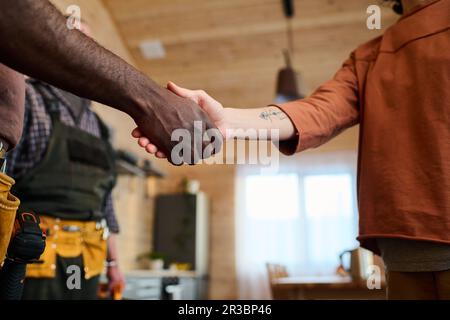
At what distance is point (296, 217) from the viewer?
18.4 feet

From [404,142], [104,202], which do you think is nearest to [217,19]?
[104,202]

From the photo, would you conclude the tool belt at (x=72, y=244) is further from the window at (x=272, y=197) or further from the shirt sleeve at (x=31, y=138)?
the window at (x=272, y=197)

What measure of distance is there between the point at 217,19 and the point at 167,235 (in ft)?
8.64

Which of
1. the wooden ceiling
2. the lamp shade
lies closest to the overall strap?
the lamp shade

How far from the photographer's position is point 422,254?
35.1 inches

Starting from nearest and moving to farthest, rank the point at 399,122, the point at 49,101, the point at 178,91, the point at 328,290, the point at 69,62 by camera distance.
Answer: the point at 69,62 < the point at 399,122 < the point at 178,91 < the point at 49,101 < the point at 328,290

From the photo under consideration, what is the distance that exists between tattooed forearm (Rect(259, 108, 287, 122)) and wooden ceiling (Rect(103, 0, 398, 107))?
3.59m

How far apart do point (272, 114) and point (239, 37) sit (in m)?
3.90

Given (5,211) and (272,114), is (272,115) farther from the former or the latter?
(5,211)

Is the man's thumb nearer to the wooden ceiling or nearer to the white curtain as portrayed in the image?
the wooden ceiling

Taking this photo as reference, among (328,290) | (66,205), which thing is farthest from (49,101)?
(328,290)

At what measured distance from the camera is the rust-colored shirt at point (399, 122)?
0.90m

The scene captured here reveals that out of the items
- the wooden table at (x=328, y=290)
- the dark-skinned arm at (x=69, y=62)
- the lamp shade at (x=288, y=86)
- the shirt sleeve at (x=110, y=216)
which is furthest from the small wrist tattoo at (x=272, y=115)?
the lamp shade at (x=288, y=86)

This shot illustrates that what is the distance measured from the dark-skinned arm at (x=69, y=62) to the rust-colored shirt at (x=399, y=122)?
38cm
